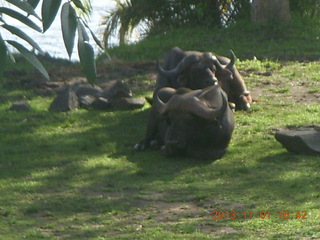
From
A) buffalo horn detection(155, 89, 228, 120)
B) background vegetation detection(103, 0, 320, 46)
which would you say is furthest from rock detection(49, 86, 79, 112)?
background vegetation detection(103, 0, 320, 46)

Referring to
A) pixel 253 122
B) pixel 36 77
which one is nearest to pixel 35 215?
pixel 253 122

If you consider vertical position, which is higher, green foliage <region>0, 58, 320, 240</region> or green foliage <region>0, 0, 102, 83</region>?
green foliage <region>0, 0, 102, 83</region>

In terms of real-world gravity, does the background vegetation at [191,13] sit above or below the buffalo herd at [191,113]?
above

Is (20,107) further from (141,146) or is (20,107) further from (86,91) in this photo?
(141,146)

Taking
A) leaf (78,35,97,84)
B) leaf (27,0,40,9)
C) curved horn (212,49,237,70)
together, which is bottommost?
curved horn (212,49,237,70)

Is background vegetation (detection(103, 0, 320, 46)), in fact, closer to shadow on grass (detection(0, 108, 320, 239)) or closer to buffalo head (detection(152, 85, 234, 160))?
shadow on grass (detection(0, 108, 320, 239))

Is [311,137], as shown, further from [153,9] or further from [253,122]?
[153,9]

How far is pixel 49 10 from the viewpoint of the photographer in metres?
3.33

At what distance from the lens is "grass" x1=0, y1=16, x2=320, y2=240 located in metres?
7.07

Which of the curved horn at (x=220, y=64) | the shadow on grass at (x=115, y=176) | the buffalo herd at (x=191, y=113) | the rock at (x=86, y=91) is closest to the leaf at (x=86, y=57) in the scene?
the shadow on grass at (x=115, y=176)

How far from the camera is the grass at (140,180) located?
278 inches

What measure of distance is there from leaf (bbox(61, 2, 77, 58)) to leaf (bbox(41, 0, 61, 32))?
0.13ft

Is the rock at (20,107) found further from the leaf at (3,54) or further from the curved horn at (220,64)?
the leaf at (3,54)
